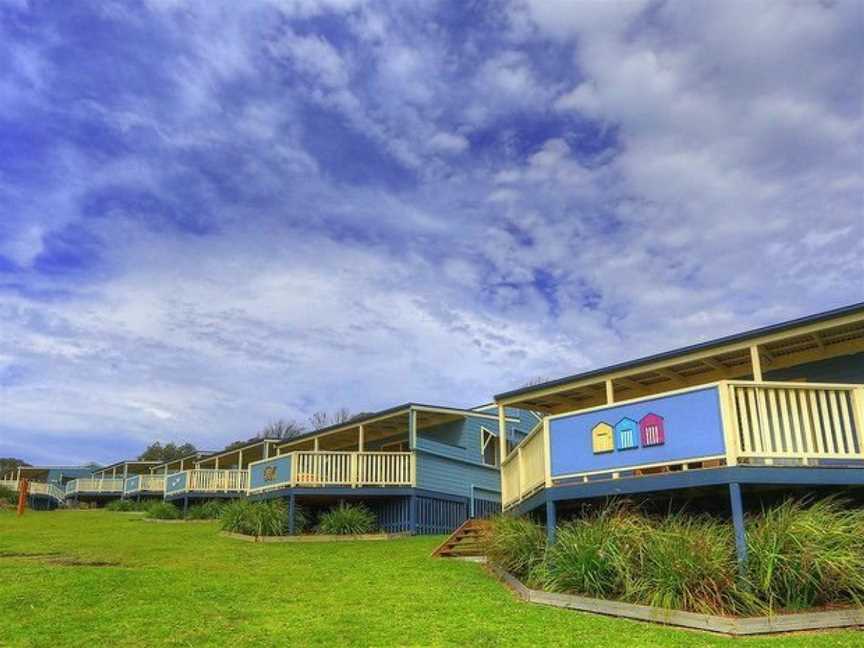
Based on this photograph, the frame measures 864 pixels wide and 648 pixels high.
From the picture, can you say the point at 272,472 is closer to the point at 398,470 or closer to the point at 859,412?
the point at 398,470

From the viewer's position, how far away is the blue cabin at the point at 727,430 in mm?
9852

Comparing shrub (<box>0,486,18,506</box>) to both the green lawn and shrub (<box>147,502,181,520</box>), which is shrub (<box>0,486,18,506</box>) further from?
the green lawn

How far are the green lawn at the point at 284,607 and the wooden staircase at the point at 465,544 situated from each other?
80cm

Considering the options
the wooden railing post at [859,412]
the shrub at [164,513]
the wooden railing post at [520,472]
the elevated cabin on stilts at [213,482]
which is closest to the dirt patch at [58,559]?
the wooden railing post at [520,472]

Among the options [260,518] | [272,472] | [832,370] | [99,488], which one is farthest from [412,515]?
[99,488]

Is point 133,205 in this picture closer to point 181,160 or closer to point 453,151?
point 181,160

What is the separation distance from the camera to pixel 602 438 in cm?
1153

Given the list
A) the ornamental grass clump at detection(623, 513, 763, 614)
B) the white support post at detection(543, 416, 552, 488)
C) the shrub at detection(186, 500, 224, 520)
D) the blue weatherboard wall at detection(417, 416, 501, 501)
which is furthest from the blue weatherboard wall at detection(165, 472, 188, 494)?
the ornamental grass clump at detection(623, 513, 763, 614)

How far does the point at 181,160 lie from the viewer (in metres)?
18.1

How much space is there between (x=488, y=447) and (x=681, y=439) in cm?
1735

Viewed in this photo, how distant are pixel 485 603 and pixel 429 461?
42.7 feet

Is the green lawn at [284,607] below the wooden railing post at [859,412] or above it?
below

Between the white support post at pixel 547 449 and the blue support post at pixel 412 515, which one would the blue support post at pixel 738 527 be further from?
the blue support post at pixel 412 515

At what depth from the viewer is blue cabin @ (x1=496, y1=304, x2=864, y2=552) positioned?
985 centimetres
